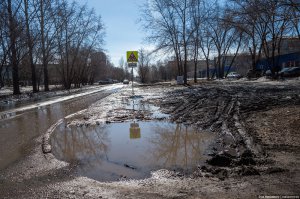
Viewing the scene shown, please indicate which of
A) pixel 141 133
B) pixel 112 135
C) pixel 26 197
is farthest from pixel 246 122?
pixel 26 197

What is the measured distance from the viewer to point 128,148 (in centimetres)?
581

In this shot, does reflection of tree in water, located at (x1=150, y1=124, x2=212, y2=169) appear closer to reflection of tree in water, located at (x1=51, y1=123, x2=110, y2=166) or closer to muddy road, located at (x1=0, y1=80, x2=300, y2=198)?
muddy road, located at (x1=0, y1=80, x2=300, y2=198)

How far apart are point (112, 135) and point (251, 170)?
401 cm

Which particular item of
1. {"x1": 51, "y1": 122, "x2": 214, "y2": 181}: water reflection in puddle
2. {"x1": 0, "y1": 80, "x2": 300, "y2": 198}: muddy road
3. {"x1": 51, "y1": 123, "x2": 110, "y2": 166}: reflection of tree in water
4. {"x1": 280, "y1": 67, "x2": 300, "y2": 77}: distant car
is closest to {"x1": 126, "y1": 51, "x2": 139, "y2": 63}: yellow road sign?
{"x1": 51, "y1": 122, "x2": 214, "y2": 181}: water reflection in puddle

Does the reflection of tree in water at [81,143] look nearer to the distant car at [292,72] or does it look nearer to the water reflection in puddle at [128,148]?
the water reflection in puddle at [128,148]

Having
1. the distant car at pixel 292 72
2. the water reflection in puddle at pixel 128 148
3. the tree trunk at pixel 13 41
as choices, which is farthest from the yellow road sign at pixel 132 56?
the distant car at pixel 292 72

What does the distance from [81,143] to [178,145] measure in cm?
234

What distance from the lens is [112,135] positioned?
702 cm

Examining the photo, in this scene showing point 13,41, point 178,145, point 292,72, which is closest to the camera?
point 178,145

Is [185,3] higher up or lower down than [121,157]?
higher up

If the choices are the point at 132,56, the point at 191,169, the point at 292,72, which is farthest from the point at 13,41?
the point at 292,72

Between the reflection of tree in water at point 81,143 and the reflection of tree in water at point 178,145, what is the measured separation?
1.21m

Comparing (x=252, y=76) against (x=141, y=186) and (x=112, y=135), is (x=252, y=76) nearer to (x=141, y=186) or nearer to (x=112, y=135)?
(x=112, y=135)

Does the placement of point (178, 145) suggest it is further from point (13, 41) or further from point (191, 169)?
point (13, 41)
